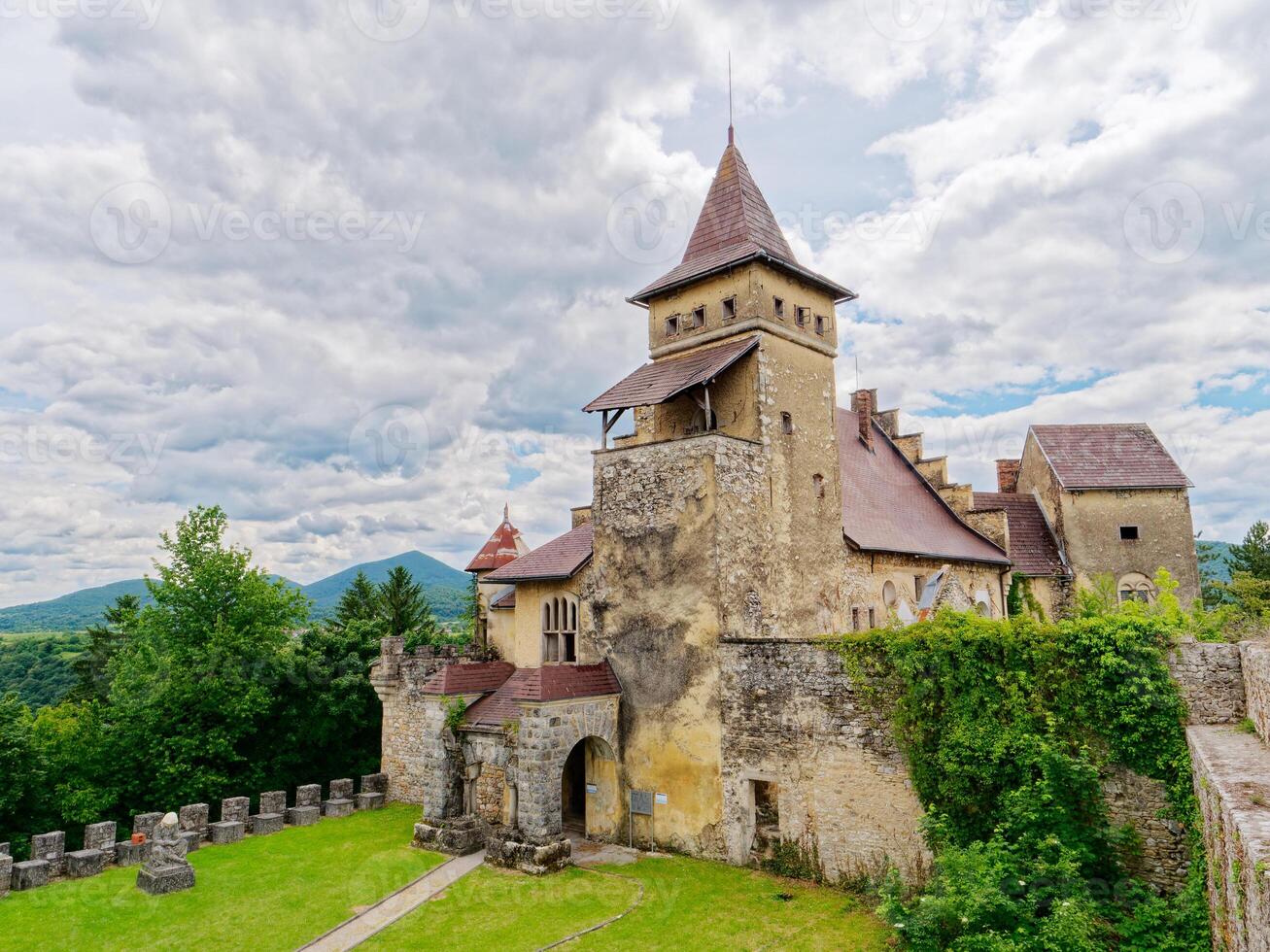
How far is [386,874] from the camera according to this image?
17969 mm

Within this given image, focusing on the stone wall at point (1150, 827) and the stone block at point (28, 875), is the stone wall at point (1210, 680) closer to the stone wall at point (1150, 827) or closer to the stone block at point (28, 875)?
the stone wall at point (1150, 827)

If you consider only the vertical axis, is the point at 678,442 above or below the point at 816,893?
above

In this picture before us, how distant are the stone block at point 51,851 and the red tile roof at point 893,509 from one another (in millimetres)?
22153

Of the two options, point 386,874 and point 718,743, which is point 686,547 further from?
point 386,874

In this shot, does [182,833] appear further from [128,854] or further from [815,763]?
[815,763]

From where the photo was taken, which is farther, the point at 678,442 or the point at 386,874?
the point at 678,442

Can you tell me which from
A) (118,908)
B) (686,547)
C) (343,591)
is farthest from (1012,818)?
(343,591)

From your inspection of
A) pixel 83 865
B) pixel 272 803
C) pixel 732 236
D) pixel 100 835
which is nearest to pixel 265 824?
pixel 272 803

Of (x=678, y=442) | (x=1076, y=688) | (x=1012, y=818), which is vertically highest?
(x=678, y=442)

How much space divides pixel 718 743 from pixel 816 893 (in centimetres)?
373

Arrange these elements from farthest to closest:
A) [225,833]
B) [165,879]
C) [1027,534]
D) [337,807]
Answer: [1027,534] → [337,807] → [225,833] → [165,879]

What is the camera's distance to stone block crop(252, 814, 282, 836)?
75.3ft

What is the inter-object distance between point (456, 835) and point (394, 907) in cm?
302

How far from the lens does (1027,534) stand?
32906mm
